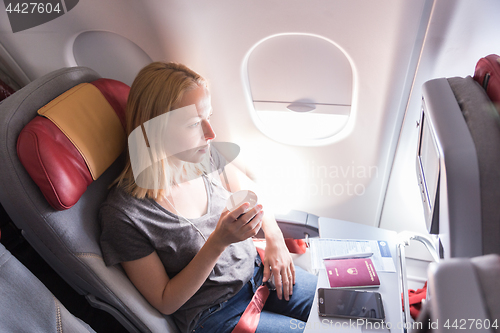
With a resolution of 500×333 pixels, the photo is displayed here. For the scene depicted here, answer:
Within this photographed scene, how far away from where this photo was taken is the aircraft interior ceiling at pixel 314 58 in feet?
3.70

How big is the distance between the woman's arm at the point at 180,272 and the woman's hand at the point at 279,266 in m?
0.36

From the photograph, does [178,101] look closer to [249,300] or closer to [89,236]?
[89,236]

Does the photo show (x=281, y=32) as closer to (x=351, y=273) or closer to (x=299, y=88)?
(x=299, y=88)

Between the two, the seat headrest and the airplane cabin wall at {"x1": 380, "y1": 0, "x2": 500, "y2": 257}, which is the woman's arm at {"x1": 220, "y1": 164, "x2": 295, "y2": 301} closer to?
the seat headrest

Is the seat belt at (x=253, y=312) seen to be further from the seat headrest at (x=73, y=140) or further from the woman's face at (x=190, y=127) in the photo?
the seat headrest at (x=73, y=140)

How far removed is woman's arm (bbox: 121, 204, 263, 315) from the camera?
1003 millimetres

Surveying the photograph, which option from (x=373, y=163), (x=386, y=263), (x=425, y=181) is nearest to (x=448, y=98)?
(x=425, y=181)

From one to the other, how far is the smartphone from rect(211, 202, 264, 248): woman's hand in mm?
356

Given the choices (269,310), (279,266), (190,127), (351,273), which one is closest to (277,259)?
(279,266)

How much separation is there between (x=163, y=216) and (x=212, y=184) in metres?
0.31

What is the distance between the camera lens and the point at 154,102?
1.04 m

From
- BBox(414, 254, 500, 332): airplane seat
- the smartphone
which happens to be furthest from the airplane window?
BBox(414, 254, 500, 332): airplane seat

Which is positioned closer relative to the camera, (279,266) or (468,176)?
(468,176)

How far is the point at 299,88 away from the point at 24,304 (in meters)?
1.26
